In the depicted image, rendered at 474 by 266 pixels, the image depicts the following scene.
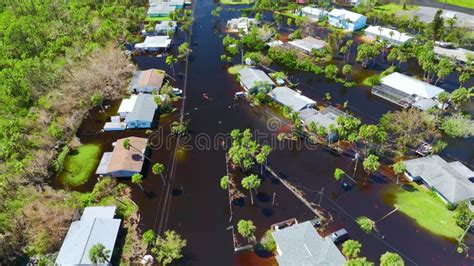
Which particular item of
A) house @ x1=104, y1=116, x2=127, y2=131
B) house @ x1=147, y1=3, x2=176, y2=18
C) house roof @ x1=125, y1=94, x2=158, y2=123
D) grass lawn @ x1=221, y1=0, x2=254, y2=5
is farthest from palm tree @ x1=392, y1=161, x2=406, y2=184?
grass lawn @ x1=221, y1=0, x2=254, y2=5

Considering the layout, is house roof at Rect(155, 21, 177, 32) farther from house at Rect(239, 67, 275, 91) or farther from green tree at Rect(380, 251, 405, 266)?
green tree at Rect(380, 251, 405, 266)

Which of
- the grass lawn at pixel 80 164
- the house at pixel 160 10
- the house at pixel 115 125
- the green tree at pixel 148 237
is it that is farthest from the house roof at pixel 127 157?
the house at pixel 160 10

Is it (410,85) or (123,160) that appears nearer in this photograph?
(123,160)

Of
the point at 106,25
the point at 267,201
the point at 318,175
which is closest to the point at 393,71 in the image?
the point at 318,175

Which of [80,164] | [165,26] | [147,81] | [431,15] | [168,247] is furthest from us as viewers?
[431,15]

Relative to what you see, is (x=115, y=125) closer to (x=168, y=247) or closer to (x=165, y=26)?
(x=168, y=247)

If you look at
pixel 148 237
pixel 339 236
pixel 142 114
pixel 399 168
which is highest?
pixel 142 114

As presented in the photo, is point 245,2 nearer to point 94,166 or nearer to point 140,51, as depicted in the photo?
point 140,51

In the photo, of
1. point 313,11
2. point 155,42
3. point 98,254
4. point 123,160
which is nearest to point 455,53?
point 313,11
